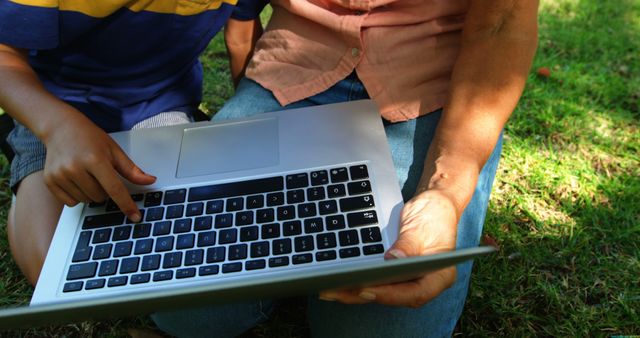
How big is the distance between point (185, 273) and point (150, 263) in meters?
0.08

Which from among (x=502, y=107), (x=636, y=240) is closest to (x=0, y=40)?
(x=502, y=107)

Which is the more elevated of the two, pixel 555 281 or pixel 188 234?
pixel 188 234

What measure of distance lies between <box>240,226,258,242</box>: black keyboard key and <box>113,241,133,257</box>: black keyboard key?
0.76 feet

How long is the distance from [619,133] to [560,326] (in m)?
1.04

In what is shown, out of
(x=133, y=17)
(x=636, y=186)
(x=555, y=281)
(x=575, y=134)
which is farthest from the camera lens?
(x=575, y=134)

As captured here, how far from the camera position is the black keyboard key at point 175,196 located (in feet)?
3.59

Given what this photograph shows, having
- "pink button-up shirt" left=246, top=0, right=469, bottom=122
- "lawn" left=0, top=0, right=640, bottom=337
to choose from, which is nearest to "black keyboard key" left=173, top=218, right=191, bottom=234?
"pink button-up shirt" left=246, top=0, right=469, bottom=122

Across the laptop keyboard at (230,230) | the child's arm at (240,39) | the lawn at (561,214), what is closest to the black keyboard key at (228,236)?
the laptop keyboard at (230,230)

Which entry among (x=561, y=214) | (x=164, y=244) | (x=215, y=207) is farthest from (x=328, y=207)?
(x=561, y=214)

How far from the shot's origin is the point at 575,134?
2.09 metres

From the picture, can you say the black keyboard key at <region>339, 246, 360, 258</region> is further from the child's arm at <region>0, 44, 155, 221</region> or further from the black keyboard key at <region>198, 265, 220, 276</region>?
the child's arm at <region>0, 44, 155, 221</region>

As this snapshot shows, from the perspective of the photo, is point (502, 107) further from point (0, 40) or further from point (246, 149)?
point (0, 40)

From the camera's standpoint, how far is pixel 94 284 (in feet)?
3.15

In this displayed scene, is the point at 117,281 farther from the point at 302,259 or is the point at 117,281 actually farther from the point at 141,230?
the point at 302,259
